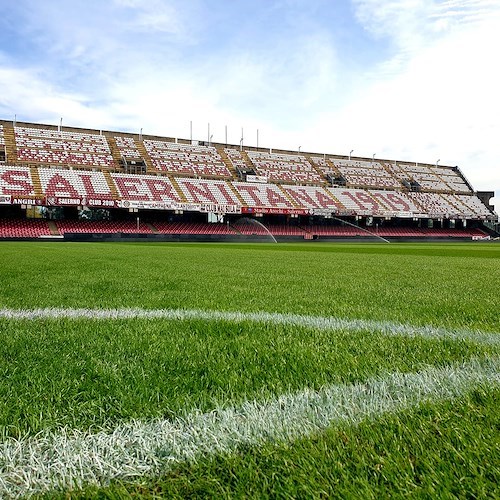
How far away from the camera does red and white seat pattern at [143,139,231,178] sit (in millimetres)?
37034

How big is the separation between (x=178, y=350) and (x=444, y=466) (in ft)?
4.15

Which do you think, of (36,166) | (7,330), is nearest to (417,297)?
(7,330)

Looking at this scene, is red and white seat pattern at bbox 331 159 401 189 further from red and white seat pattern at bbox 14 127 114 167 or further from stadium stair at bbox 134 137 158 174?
red and white seat pattern at bbox 14 127 114 167

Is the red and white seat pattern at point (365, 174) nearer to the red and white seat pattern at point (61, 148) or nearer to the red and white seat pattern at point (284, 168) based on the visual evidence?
the red and white seat pattern at point (284, 168)

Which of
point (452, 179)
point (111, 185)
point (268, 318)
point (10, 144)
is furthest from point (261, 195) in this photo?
point (268, 318)

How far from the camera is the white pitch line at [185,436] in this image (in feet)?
3.18

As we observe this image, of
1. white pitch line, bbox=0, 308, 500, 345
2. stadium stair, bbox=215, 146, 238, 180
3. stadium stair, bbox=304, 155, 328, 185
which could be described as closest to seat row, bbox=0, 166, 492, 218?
stadium stair, bbox=215, 146, 238, 180

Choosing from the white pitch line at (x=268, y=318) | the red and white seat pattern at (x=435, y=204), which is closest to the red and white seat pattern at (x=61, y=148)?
the red and white seat pattern at (x=435, y=204)

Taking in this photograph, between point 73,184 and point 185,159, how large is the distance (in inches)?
444

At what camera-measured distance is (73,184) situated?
30.5m

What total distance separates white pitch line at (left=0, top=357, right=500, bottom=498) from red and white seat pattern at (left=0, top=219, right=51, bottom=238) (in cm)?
2973

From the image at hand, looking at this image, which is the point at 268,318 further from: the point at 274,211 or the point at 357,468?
the point at 274,211

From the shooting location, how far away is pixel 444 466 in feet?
3.04

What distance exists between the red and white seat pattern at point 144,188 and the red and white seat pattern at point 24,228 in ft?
19.3
